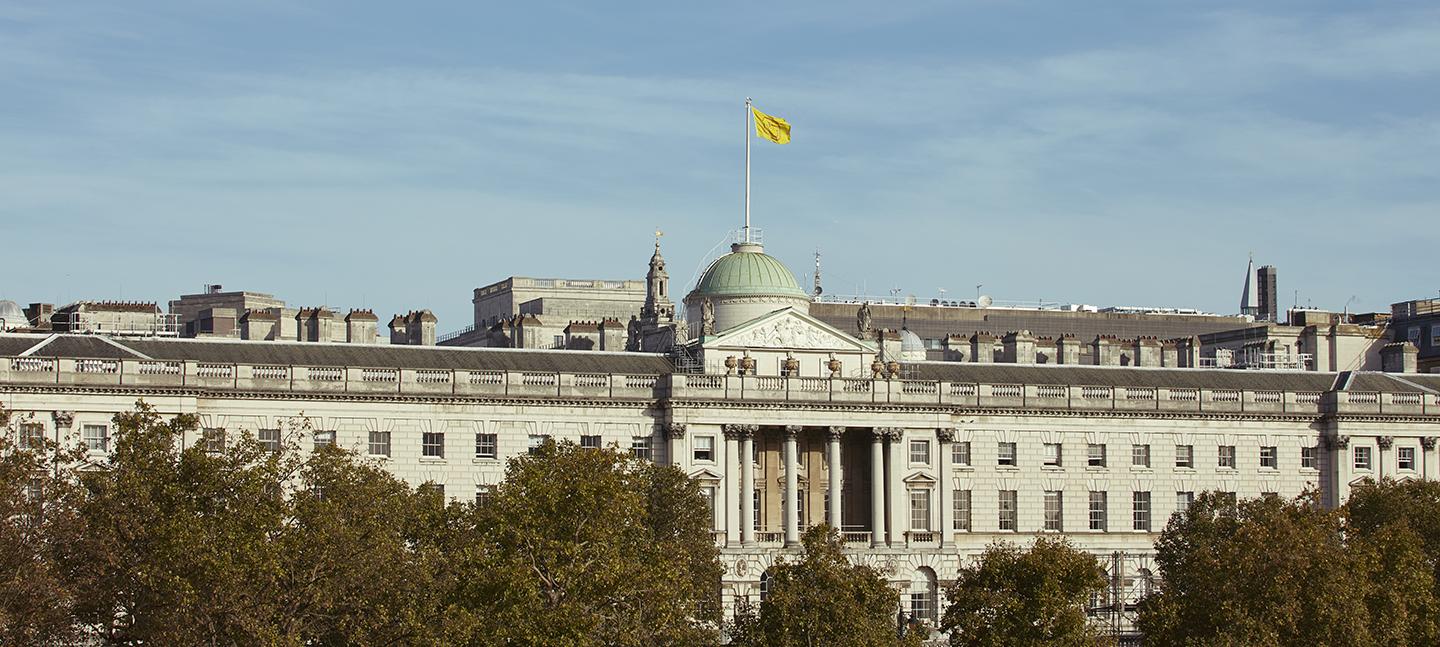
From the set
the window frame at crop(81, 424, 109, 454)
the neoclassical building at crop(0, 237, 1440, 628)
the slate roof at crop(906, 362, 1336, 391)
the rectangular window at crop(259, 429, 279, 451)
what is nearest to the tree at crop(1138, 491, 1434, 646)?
the neoclassical building at crop(0, 237, 1440, 628)

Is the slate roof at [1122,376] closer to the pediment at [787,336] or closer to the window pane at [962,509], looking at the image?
the pediment at [787,336]

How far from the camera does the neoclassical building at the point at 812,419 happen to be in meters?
137

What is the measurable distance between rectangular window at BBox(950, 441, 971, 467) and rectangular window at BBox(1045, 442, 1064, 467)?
4.65 m

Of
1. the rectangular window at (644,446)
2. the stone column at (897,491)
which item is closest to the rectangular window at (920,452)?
the stone column at (897,491)

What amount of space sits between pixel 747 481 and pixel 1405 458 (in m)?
41.5

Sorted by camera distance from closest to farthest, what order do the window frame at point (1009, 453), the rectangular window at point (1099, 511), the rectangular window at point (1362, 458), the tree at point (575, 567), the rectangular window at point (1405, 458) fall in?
the tree at point (575, 567) → the window frame at point (1009, 453) → the rectangular window at point (1099, 511) → the rectangular window at point (1362, 458) → the rectangular window at point (1405, 458)

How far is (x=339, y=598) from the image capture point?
320 feet

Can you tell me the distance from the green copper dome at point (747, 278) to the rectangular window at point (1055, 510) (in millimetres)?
18536

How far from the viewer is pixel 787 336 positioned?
5930 inches

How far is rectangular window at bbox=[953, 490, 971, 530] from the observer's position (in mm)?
151250

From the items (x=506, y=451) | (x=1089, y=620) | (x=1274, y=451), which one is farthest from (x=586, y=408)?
(x=1274, y=451)

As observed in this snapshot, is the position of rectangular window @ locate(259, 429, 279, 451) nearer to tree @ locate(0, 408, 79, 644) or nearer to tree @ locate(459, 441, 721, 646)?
tree @ locate(459, 441, 721, 646)

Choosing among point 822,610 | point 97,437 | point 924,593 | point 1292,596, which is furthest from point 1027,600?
point 97,437

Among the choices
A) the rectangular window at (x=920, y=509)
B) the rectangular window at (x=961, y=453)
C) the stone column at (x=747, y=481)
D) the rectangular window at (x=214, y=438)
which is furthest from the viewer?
the rectangular window at (x=961, y=453)
